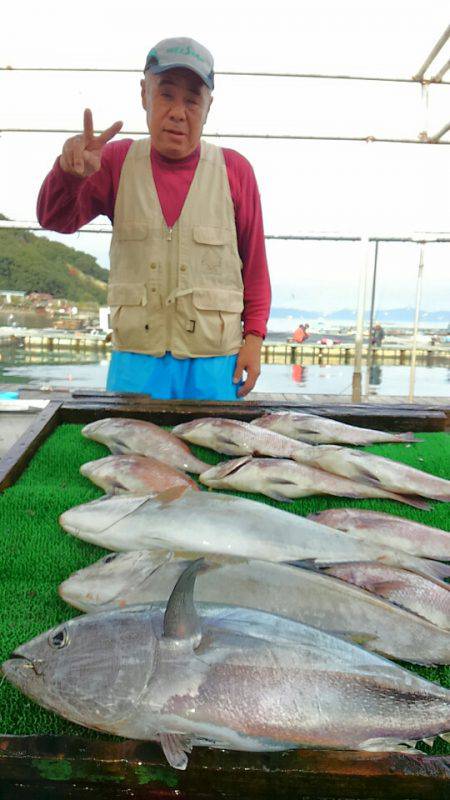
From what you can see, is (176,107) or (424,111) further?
(424,111)

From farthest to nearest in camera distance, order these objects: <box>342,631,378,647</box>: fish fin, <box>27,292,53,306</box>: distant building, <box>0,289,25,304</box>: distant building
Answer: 1. <box>27,292,53,306</box>: distant building
2. <box>0,289,25,304</box>: distant building
3. <box>342,631,378,647</box>: fish fin

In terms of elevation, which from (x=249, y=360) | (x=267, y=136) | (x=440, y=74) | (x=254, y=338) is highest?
(x=440, y=74)

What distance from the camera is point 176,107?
295 cm

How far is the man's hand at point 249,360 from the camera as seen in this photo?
3455 millimetres

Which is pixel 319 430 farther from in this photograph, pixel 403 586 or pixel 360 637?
pixel 360 637

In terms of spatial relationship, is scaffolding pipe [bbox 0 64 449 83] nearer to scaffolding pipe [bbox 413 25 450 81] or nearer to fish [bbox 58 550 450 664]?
scaffolding pipe [bbox 413 25 450 81]

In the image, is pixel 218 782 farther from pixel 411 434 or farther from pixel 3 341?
pixel 3 341

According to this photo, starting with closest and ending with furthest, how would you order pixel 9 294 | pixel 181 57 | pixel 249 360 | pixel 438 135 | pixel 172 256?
pixel 181 57
pixel 172 256
pixel 249 360
pixel 438 135
pixel 9 294

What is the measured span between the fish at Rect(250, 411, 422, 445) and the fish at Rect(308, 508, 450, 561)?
64 cm

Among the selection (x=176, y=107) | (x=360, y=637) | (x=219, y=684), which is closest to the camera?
(x=219, y=684)

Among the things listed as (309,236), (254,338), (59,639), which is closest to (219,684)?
(59,639)

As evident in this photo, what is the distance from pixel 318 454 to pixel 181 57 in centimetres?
201

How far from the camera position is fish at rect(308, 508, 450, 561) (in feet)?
5.53

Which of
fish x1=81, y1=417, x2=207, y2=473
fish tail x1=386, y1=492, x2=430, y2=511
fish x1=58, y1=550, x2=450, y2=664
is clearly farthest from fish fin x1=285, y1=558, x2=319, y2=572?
fish x1=81, y1=417, x2=207, y2=473
